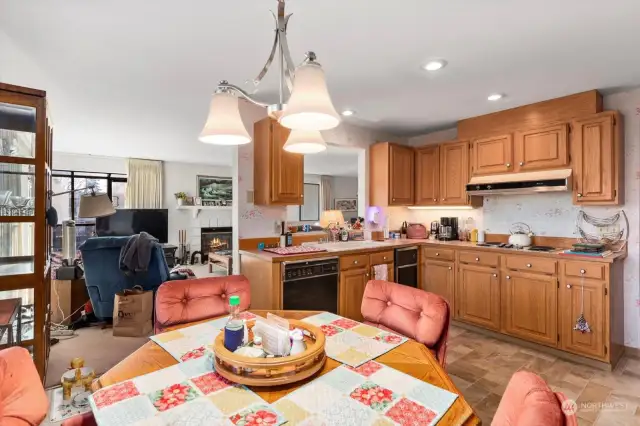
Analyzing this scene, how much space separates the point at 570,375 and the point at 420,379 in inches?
96.0

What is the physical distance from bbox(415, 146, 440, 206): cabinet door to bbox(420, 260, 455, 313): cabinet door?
2.76 feet

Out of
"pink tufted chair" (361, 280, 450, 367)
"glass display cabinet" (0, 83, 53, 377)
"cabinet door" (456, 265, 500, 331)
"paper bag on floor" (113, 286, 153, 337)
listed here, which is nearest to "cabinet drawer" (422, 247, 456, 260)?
"cabinet door" (456, 265, 500, 331)

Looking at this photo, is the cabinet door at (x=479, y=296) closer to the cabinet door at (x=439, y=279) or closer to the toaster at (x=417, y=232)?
the cabinet door at (x=439, y=279)

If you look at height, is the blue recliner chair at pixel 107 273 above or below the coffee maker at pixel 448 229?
below

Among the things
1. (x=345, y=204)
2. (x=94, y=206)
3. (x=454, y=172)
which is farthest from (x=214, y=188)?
(x=454, y=172)

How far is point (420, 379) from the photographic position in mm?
1075

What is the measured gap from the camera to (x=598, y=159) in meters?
2.95

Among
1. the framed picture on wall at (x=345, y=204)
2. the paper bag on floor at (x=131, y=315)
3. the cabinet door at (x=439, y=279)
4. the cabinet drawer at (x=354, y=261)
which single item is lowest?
the paper bag on floor at (x=131, y=315)

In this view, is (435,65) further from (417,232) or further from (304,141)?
(417,232)

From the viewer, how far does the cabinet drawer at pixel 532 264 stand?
2998mm

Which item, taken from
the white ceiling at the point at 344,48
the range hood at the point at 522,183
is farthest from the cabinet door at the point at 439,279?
the white ceiling at the point at 344,48

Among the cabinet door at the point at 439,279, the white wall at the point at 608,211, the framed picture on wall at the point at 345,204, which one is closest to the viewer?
the white wall at the point at 608,211

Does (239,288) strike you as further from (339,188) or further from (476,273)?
(339,188)

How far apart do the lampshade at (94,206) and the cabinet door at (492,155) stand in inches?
164
